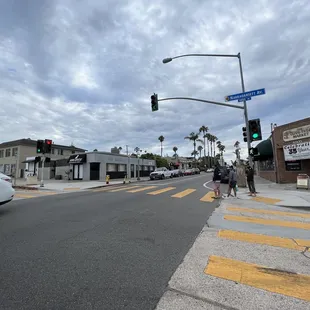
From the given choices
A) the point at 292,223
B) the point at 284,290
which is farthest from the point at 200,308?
the point at 292,223

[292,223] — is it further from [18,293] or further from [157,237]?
[18,293]

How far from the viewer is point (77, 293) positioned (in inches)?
104

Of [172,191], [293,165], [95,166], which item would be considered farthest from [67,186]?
[293,165]

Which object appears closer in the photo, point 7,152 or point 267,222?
point 267,222

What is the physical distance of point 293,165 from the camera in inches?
692

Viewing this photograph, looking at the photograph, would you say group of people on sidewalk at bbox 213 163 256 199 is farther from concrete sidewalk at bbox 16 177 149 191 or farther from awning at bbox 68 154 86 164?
awning at bbox 68 154 86 164

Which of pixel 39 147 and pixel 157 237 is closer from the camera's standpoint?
pixel 157 237

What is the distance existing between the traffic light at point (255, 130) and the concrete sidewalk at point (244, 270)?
7318 mm

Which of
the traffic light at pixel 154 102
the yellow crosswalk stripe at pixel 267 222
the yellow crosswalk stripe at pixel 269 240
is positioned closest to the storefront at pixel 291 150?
the traffic light at pixel 154 102

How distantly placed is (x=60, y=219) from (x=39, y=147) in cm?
1393

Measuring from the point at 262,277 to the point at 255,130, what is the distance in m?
10.8

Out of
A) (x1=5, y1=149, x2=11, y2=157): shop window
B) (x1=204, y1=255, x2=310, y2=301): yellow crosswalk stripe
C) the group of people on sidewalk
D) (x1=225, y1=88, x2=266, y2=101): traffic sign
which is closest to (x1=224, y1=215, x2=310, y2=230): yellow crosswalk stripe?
(x1=204, y1=255, x2=310, y2=301): yellow crosswalk stripe

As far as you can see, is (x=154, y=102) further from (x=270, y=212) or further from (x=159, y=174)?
(x=159, y=174)

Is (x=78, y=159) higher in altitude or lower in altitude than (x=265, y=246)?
higher
